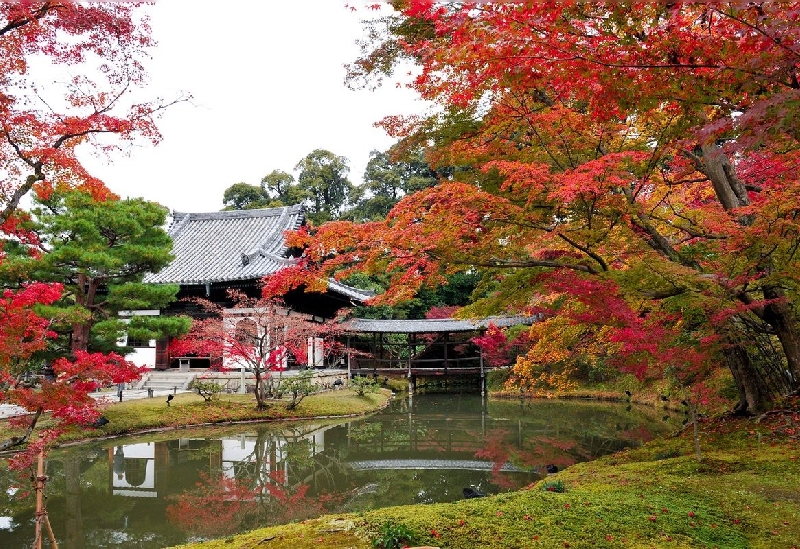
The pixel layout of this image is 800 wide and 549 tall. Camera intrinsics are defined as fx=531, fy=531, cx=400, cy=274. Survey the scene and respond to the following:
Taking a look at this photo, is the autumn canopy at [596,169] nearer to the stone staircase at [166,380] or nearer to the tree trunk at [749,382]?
the tree trunk at [749,382]

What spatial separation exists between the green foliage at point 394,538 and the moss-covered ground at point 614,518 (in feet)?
0.03

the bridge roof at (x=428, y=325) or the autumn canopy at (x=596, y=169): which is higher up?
the autumn canopy at (x=596, y=169)

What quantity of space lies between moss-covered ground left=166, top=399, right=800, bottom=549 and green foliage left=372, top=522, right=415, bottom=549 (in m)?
0.01

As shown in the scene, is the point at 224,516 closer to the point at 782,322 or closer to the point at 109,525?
the point at 109,525

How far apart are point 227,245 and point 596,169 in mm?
19463

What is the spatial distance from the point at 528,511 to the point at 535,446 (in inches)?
286

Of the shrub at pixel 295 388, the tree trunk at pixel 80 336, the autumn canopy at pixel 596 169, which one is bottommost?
the shrub at pixel 295 388

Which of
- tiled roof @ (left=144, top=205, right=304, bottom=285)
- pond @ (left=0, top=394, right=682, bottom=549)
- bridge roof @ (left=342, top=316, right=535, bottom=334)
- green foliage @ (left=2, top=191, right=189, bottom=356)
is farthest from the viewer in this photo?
bridge roof @ (left=342, top=316, right=535, bottom=334)

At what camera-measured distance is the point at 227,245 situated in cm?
2231

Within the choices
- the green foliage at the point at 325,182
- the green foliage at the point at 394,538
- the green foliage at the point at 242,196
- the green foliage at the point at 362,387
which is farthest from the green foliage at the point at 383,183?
the green foliage at the point at 394,538

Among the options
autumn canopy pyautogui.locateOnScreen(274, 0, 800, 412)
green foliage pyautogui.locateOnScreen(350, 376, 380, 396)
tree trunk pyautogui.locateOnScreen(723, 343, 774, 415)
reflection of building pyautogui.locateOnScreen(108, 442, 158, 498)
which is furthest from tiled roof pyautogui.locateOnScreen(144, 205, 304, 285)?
tree trunk pyautogui.locateOnScreen(723, 343, 774, 415)

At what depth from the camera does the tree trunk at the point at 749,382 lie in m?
8.80

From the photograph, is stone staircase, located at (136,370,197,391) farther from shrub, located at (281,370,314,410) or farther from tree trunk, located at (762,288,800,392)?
tree trunk, located at (762,288,800,392)

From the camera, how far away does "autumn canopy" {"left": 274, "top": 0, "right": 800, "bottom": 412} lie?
376 centimetres
